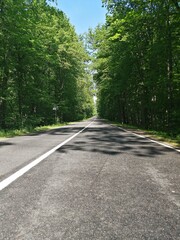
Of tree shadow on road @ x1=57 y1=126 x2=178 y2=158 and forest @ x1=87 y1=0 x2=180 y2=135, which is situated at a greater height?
forest @ x1=87 y1=0 x2=180 y2=135

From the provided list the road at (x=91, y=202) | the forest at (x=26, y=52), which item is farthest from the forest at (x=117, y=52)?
the road at (x=91, y=202)

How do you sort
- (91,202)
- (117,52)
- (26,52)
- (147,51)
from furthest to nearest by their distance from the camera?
(117,52)
(26,52)
(147,51)
(91,202)

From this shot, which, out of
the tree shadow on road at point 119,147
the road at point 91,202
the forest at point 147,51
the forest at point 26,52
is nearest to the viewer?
the road at point 91,202

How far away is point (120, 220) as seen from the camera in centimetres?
286

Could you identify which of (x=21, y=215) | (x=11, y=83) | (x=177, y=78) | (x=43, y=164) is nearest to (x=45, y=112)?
(x=11, y=83)

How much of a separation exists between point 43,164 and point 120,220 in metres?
3.61

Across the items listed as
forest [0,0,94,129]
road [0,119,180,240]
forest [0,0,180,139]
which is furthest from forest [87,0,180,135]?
road [0,119,180,240]

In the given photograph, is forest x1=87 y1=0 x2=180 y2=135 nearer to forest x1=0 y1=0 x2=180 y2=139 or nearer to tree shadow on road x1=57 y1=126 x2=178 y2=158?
forest x1=0 y1=0 x2=180 y2=139

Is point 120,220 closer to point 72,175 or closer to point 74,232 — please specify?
point 74,232

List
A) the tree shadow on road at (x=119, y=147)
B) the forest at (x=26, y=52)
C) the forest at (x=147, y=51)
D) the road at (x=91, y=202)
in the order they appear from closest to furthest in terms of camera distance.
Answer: the road at (x=91, y=202), the tree shadow on road at (x=119, y=147), the forest at (x=147, y=51), the forest at (x=26, y=52)

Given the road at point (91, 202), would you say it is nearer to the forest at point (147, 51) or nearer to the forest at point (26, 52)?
the forest at point (147, 51)

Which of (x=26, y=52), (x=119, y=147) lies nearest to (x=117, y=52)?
(x=26, y=52)

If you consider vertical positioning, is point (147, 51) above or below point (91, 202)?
above

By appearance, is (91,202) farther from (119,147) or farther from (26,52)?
(26,52)
